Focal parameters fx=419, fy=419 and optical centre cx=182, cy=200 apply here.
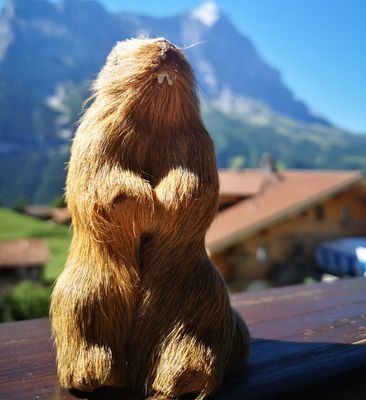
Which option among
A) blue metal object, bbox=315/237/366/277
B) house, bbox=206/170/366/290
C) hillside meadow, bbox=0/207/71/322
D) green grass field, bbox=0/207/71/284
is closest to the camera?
blue metal object, bbox=315/237/366/277

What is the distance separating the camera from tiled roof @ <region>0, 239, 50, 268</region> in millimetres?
7383

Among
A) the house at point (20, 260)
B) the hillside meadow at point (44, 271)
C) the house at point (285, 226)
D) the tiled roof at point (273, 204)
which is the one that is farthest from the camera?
the house at point (20, 260)

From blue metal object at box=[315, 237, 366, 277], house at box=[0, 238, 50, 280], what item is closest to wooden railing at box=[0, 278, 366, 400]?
blue metal object at box=[315, 237, 366, 277]

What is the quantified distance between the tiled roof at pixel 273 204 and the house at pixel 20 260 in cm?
362

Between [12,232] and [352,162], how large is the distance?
1174cm

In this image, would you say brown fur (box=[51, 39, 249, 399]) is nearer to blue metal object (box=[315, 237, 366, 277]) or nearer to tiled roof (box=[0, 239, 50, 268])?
blue metal object (box=[315, 237, 366, 277])

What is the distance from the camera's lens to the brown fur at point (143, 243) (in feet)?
2.65

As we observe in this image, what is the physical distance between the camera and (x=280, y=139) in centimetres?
1839

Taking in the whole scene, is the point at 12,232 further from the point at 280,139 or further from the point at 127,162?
the point at 127,162

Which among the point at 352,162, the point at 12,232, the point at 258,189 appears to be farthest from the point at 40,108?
the point at 258,189

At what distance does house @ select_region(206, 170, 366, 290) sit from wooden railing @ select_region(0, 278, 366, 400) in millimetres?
3552

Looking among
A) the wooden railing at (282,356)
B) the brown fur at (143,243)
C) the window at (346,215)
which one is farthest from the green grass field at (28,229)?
the brown fur at (143,243)

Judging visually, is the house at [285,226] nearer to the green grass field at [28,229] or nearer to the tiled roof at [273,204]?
the tiled roof at [273,204]

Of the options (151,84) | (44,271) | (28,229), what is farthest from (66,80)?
(151,84)
